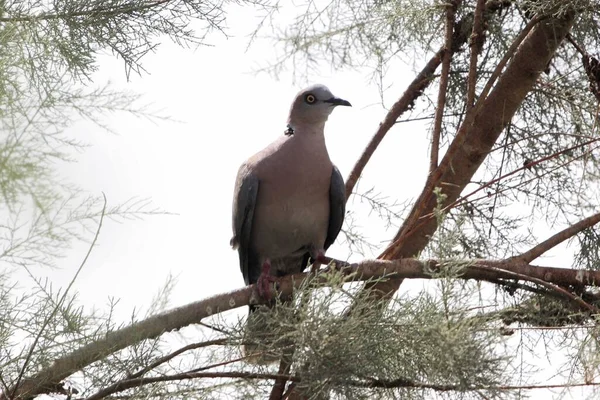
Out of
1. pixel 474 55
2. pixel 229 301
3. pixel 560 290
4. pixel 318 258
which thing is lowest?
pixel 560 290

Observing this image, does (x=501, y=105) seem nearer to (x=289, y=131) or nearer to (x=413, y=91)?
(x=413, y=91)

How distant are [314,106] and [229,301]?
1.29 metres

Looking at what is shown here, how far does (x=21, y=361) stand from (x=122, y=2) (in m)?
1.53

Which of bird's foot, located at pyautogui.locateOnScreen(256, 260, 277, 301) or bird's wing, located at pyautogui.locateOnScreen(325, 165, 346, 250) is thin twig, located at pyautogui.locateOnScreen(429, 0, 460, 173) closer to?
bird's wing, located at pyautogui.locateOnScreen(325, 165, 346, 250)

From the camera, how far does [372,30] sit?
16.8 feet

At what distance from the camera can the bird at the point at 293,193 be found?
14.4ft

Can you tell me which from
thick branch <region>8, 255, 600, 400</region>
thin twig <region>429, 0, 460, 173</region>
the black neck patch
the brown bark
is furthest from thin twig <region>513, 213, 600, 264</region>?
the black neck patch

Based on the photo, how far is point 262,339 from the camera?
129 inches

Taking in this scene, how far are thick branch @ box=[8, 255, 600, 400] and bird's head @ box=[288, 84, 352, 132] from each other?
998 mm

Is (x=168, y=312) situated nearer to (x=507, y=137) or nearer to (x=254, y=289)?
(x=254, y=289)

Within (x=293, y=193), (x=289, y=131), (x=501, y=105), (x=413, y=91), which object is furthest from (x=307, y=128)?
(x=501, y=105)

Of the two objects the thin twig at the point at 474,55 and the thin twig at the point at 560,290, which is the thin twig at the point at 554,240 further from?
the thin twig at the point at 474,55

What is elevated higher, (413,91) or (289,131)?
(413,91)

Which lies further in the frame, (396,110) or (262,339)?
(396,110)
